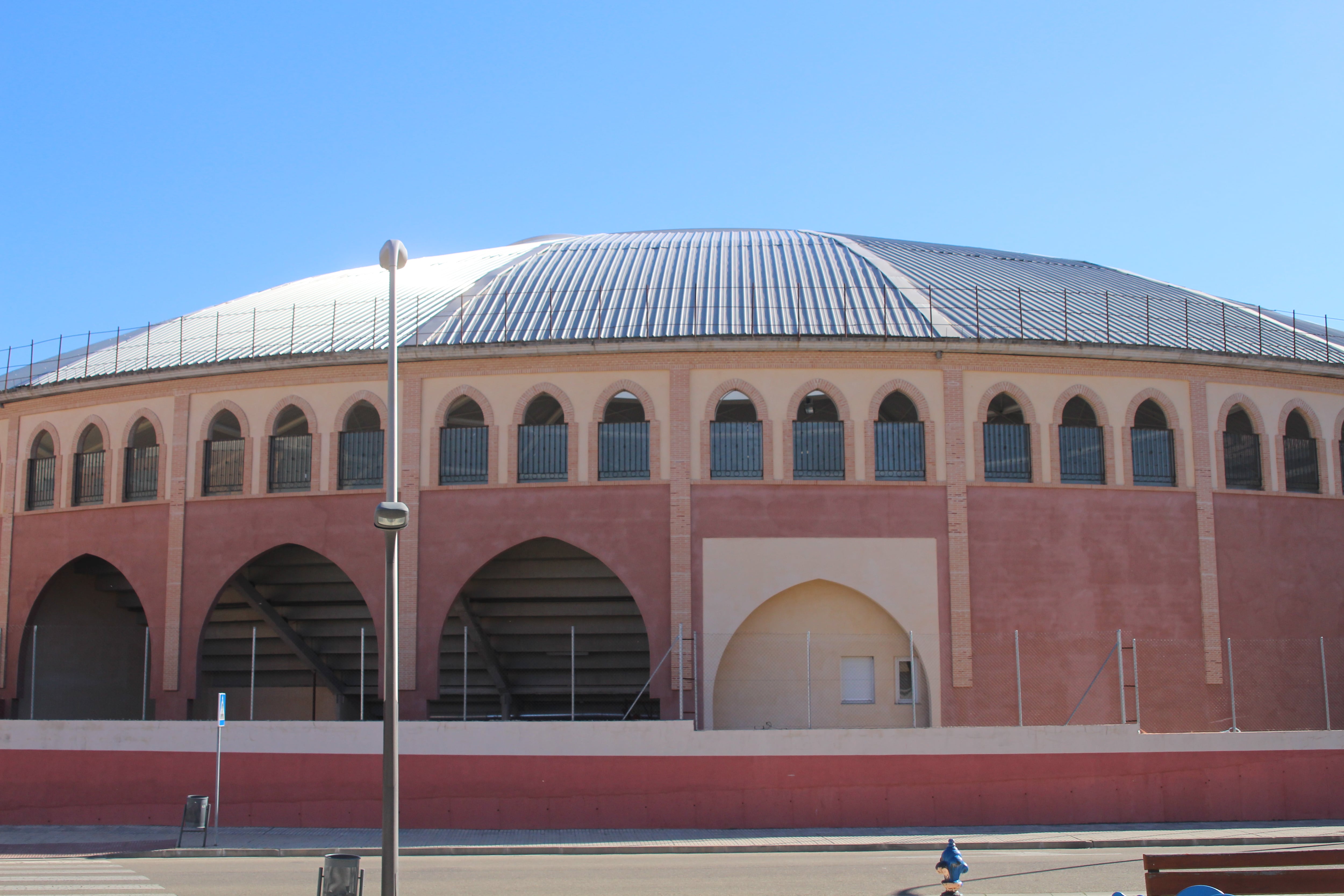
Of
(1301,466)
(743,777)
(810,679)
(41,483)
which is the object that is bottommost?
(743,777)

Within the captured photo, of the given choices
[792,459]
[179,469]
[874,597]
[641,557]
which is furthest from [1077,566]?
[179,469]

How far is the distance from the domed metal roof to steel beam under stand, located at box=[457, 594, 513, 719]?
5805mm

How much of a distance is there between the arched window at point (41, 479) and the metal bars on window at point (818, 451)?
1746 centimetres

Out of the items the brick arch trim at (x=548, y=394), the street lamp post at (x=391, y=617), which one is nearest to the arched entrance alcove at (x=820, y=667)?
the brick arch trim at (x=548, y=394)

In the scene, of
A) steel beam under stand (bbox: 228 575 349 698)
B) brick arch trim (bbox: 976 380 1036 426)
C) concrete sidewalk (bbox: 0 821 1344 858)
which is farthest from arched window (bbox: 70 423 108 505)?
brick arch trim (bbox: 976 380 1036 426)

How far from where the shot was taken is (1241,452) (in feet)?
92.0

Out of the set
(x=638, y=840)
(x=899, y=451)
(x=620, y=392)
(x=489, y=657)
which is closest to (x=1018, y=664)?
(x=899, y=451)

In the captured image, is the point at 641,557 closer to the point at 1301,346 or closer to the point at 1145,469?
the point at 1145,469

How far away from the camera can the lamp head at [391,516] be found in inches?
500

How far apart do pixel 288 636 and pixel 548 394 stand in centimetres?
838

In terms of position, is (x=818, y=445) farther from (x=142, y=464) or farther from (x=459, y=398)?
(x=142, y=464)

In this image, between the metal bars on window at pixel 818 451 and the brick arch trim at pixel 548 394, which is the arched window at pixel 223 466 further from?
the metal bars on window at pixel 818 451

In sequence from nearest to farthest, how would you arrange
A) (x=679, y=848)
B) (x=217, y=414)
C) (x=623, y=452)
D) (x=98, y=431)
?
(x=679, y=848) → (x=623, y=452) → (x=217, y=414) → (x=98, y=431)

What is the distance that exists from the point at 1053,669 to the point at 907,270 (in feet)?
36.8
